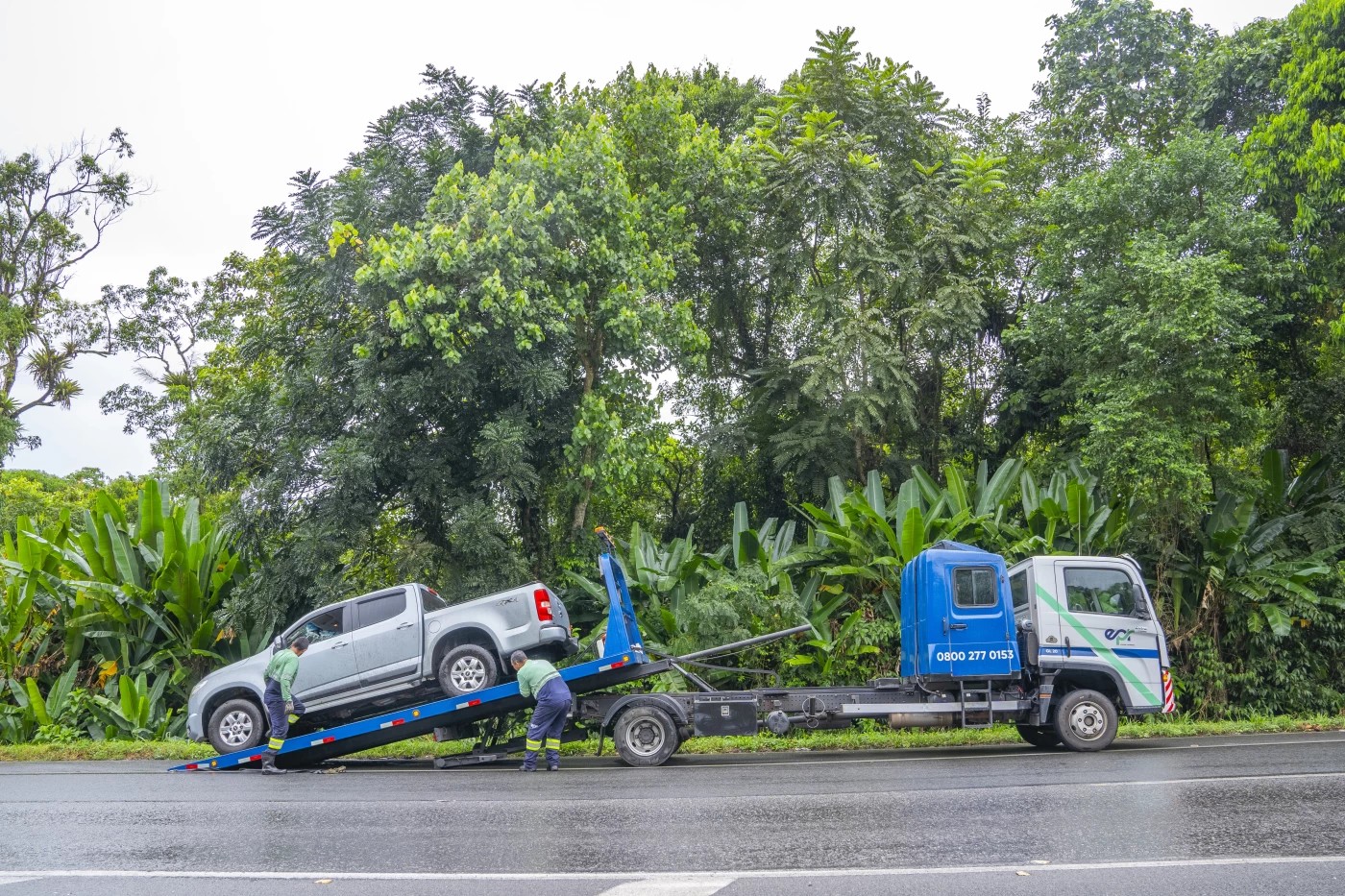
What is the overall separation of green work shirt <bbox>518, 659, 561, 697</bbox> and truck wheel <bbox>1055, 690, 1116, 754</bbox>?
19.2 feet

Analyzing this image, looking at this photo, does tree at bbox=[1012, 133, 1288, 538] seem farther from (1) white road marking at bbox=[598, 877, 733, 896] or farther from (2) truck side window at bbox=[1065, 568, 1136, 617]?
(1) white road marking at bbox=[598, 877, 733, 896]

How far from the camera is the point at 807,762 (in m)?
12.3

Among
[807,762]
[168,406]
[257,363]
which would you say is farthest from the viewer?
[168,406]

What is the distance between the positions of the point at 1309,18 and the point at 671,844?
18108 millimetres

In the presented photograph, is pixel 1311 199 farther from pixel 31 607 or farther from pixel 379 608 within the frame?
pixel 31 607

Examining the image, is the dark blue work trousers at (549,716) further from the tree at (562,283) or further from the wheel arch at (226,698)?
the tree at (562,283)

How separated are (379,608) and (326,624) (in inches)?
28.1

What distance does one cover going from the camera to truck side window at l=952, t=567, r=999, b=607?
1266 centimetres

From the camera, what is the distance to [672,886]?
577 cm

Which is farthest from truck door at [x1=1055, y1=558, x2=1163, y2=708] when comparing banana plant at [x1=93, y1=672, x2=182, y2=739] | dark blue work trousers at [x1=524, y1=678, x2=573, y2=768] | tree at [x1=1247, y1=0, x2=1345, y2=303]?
banana plant at [x1=93, y1=672, x2=182, y2=739]

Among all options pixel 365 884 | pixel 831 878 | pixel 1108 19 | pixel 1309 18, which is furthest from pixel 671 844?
pixel 1108 19

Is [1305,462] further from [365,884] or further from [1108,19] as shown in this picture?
[365,884]

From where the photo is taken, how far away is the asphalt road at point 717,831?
6000 mm

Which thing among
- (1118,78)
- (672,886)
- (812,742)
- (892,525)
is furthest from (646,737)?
(1118,78)
